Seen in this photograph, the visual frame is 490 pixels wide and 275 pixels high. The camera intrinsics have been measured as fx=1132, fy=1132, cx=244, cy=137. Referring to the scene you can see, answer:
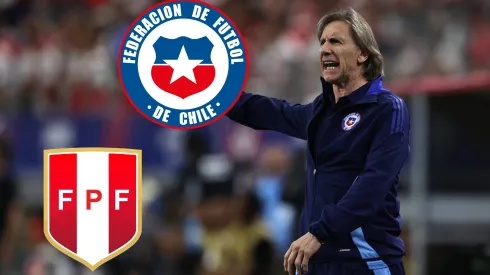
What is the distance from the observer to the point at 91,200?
4465 millimetres

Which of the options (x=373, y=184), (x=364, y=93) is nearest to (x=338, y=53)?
(x=364, y=93)

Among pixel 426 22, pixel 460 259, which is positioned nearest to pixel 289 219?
pixel 460 259

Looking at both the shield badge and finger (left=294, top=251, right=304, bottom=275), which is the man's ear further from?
finger (left=294, top=251, right=304, bottom=275)

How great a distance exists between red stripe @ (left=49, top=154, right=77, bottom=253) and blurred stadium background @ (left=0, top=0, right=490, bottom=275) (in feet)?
10.7

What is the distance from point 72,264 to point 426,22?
15.5ft

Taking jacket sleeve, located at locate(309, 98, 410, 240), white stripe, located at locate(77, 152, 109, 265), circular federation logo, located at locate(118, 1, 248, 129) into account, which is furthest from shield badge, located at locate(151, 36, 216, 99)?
jacket sleeve, located at locate(309, 98, 410, 240)

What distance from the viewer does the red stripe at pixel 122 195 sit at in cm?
447

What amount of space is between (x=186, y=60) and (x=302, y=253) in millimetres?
939

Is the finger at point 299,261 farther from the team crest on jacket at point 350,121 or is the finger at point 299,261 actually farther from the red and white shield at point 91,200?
the red and white shield at point 91,200

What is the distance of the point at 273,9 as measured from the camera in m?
14.0

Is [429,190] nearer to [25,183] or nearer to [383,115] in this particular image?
[383,115]

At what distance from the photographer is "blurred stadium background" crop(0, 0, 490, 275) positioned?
843 cm

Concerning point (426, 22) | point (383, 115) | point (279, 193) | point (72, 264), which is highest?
point (426, 22)

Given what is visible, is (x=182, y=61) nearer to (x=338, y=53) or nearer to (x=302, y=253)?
(x=338, y=53)
